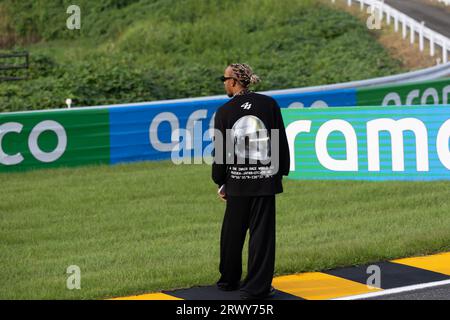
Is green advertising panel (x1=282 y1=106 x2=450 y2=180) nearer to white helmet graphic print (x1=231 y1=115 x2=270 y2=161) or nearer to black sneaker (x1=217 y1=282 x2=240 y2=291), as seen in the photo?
black sneaker (x1=217 y1=282 x2=240 y2=291)

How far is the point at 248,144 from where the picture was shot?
25.6ft

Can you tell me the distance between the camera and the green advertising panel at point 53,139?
1484 centimetres

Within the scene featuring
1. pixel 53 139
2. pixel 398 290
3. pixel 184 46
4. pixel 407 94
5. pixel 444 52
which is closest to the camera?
pixel 398 290

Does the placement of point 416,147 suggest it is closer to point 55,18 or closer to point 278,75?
point 278,75

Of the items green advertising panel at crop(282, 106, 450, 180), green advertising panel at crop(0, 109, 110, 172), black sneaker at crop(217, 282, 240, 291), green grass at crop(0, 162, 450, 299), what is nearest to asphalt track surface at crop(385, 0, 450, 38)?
green advertising panel at crop(0, 109, 110, 172)

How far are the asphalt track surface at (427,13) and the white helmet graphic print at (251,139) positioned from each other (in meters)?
29.3

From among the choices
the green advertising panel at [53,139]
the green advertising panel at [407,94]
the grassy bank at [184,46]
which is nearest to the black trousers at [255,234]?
the green advertising panel at [53,139]

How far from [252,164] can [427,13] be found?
111 ft

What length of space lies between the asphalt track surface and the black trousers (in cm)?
2937

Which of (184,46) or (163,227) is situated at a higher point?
(184,46)

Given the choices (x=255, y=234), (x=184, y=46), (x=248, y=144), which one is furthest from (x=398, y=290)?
(x=184, y=46)

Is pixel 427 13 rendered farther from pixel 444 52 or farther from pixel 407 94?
pixel 407 94

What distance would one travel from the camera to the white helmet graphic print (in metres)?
7.77
